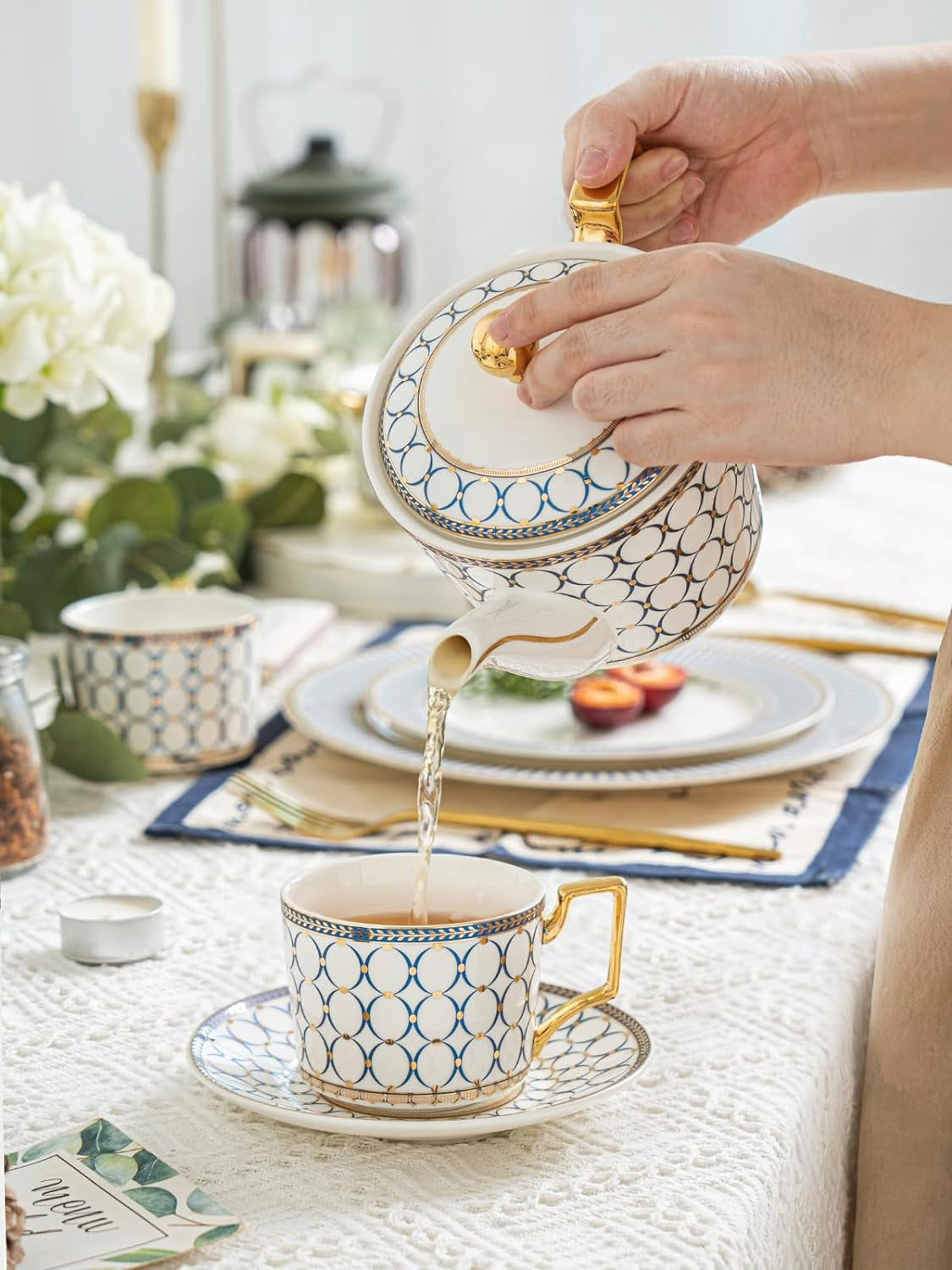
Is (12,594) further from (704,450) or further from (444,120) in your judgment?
(444,120)

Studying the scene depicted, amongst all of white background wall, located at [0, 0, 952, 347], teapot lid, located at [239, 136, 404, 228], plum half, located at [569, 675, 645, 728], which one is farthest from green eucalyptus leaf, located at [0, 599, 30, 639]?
white background wall, located at [0, 0, 952, 347]

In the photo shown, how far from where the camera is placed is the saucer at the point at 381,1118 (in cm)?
57

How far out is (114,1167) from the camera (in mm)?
559

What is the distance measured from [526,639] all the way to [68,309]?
1.42 ft

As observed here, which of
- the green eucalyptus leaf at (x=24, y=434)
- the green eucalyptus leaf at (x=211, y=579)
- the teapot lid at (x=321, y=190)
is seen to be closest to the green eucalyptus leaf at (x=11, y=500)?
the green eucalyptus leaf at (x=24, y=434)

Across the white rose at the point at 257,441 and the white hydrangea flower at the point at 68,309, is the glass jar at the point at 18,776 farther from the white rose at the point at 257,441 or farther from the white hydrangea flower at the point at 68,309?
the white rose at the point at 257,441

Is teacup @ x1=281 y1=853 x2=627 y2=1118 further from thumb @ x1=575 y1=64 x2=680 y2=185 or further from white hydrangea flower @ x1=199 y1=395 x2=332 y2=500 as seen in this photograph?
white hydrangea flower @ x1=199 y1=395 x2=332 y2=500

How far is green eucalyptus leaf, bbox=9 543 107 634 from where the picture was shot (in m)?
1.16

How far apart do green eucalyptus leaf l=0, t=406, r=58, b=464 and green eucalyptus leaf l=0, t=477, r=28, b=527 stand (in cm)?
2

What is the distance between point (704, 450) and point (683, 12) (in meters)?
2.70

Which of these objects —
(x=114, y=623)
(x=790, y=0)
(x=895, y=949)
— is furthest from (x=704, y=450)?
(x=790, y=0)

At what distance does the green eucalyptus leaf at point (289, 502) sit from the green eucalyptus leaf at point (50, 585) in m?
0.35

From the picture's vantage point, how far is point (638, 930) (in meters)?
0.78

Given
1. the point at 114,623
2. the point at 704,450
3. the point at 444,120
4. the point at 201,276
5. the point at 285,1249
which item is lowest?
the point at 285,1249
